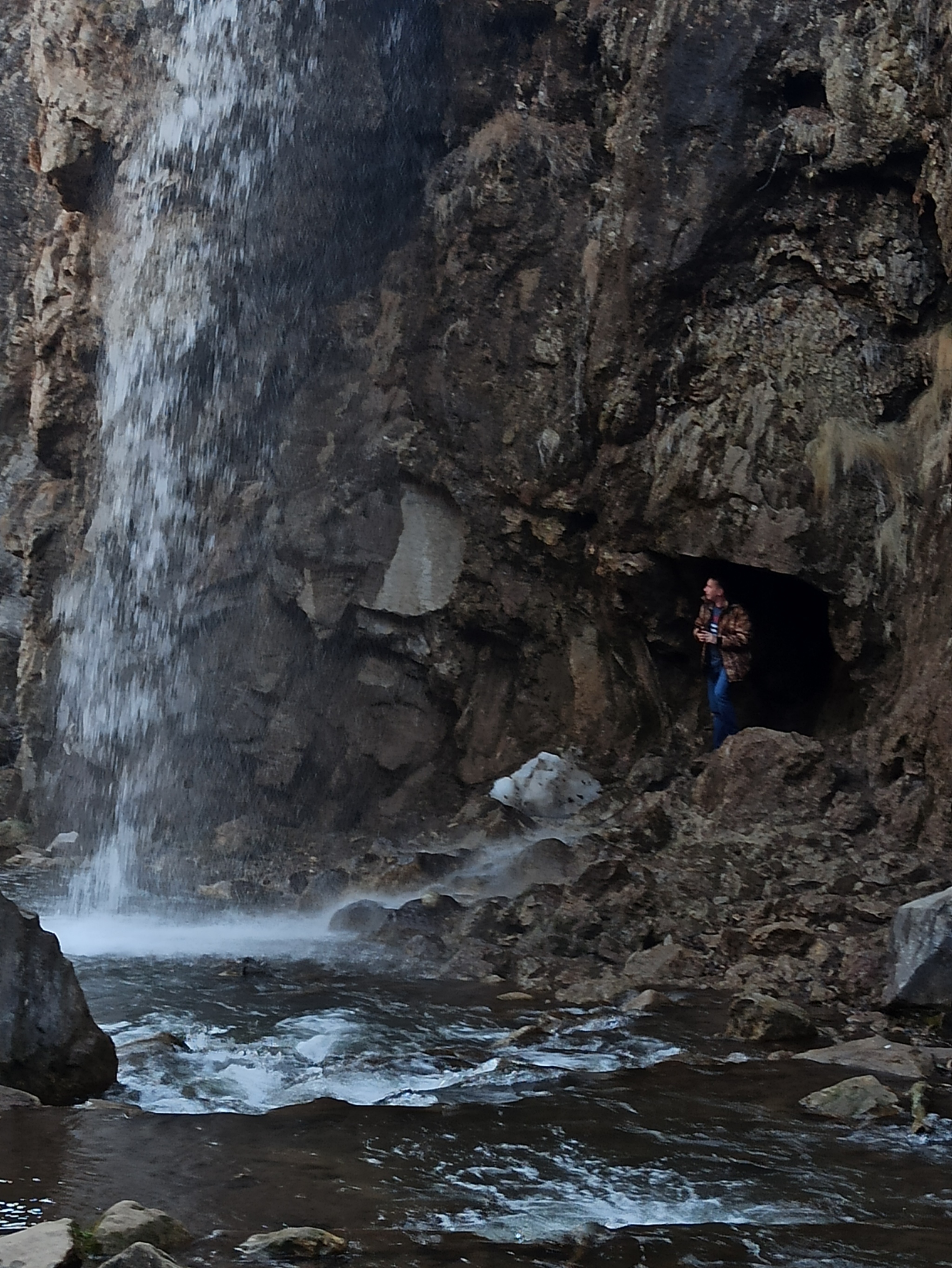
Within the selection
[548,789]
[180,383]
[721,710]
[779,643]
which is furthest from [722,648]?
[180,383]

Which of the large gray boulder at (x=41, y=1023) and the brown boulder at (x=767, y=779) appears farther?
the brown boulder at (x=767, y=779)

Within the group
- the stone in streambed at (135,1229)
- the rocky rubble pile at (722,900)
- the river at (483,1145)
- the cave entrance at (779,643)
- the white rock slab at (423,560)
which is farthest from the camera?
the white rock slab at (423,560)

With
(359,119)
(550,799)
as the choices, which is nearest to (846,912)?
(550,799)

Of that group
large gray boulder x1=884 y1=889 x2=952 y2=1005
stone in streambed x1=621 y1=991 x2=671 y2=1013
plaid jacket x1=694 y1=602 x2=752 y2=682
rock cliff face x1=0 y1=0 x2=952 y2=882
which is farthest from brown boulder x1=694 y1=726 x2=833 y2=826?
large gray boulder x1=884 y1=889 x2=952 y2=1005

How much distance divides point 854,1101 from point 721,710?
222 inches

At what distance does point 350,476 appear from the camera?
12.5m

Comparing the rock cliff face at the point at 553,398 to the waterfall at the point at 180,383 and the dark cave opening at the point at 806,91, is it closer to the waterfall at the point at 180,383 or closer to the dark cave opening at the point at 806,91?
the dark cave opening at the point at 806,91

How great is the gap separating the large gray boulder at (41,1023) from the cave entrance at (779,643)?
647 centimetres

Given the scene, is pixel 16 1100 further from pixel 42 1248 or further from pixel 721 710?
pixel 721 710

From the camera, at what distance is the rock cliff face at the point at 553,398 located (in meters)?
9.04

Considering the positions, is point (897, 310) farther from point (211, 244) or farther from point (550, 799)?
point (211, 244)

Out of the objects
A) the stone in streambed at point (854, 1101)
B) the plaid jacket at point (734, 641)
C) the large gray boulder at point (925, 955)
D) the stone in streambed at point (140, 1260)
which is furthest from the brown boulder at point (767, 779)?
the stone in streambed at point (140, 1260)

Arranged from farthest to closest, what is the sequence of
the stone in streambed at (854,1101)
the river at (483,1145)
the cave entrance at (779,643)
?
the cave entrance at (779,643) → the stone in streambed at (854,1101) → the river at (483,1145)

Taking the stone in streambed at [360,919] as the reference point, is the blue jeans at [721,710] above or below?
above
